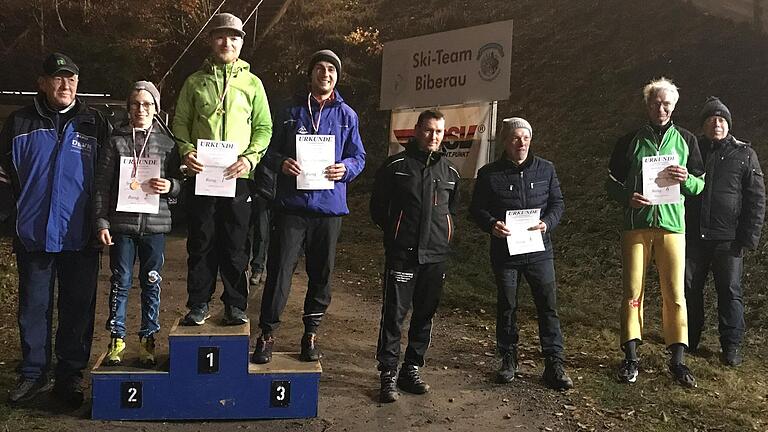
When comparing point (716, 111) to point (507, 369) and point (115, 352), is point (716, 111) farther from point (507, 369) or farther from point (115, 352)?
point (115, 352)

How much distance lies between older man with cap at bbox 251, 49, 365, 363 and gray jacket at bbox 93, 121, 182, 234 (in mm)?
685

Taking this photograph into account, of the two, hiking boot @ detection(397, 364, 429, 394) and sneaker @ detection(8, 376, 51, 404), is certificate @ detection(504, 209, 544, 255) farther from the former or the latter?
sneaker @ detection(8, 376, 51, 404)

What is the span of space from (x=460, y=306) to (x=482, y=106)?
9.79ft

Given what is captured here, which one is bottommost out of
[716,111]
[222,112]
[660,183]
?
[660,183]

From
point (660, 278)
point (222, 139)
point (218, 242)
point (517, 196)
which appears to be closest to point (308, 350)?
point (218, 242)

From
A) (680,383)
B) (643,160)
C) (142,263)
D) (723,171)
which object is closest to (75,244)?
(142,263)

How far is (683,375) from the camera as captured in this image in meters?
5.00

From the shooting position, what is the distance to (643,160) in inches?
192

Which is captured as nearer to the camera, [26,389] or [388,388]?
[26,389]

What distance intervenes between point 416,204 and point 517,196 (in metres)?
0.79

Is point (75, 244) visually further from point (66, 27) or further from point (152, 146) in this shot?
point (66, 27)

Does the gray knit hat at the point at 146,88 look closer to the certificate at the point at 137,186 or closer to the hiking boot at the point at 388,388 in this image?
the certificate at the point at 137,186

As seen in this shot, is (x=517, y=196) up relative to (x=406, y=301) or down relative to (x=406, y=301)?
up

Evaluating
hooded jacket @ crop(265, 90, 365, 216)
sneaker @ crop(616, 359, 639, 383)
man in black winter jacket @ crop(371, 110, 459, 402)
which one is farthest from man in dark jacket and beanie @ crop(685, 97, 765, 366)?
hooded jacket @ crop(265, 90, 365, 216)
